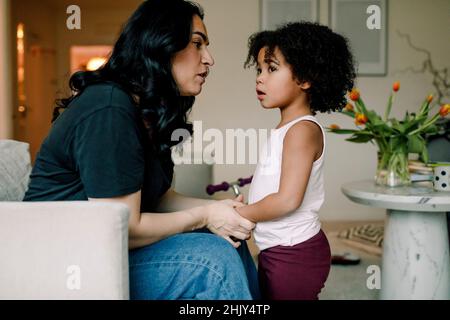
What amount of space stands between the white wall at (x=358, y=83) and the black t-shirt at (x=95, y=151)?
319cm

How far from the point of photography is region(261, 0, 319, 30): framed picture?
417cm

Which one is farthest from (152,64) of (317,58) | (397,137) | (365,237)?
(365,237)

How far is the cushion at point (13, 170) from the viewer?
1.22m

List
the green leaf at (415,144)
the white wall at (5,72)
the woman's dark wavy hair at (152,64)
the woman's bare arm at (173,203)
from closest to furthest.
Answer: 1. the woman's dark wavy hair at (152,64)
2. the woman's bare arm at (173,203)
3. the green leaf at (415,144)
4. the white wall at (5,72)

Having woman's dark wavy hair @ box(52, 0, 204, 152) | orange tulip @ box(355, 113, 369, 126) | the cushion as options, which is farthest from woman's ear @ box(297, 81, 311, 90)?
the cushion

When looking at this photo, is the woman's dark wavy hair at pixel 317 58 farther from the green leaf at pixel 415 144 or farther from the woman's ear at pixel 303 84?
the green leaf at pixel 415 144

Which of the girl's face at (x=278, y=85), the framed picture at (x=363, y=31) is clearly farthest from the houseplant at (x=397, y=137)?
the framed picture at (x=363, y=31)

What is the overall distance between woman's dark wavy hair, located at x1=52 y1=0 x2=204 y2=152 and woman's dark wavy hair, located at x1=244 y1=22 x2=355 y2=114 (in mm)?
344

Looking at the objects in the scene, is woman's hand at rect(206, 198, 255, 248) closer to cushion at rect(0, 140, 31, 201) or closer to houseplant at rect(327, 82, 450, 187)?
cushion at rect(0, 140, 31, 201)

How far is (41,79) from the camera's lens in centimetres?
572

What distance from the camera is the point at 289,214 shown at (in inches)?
51.6

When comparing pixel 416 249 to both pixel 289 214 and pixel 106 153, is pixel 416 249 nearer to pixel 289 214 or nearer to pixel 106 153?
pixel 289 214
